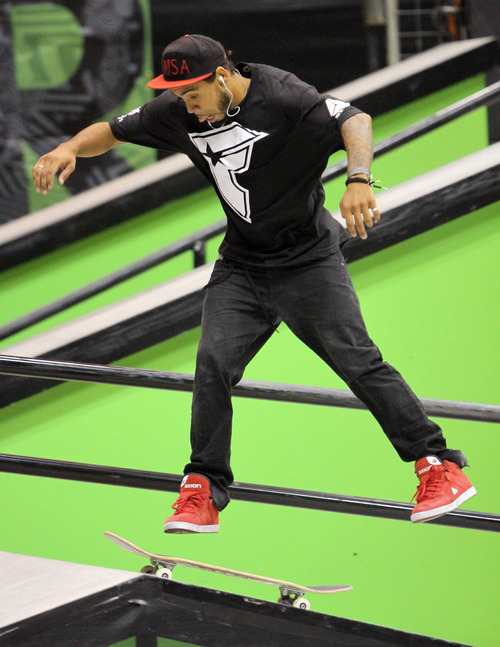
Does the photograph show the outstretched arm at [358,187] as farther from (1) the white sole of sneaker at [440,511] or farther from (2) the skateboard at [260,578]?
(2) the skateboard at [260,578]

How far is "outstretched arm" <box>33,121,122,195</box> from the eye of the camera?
7.86 ft

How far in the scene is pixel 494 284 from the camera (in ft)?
11.3

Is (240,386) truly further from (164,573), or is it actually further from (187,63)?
(187,63)

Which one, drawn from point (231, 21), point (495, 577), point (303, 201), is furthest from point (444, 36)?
point (303, 201)

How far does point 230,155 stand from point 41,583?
4.18 feet

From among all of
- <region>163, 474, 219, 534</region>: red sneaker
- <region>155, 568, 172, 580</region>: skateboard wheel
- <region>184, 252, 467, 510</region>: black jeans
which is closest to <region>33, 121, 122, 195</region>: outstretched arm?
<region>184, 252, 467, 510</region>: black jeans

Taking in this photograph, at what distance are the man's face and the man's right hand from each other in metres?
0.38

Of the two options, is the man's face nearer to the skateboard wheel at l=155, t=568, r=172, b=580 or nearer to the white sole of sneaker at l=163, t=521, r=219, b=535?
the white sole of sneaker at l=163, t=521, r=219, b=535

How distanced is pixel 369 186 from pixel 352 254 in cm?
119

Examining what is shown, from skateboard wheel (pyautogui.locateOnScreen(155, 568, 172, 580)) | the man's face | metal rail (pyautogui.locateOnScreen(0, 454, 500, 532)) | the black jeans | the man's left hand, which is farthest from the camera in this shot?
skateboard wheel (pyautogui.locateOnScreen(155, 568, 172, 580))

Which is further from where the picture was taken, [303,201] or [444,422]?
[444,422]

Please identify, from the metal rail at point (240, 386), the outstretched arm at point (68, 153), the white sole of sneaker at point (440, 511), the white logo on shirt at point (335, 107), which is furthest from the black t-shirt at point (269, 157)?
the white sole of sneaker at point (440, 511)

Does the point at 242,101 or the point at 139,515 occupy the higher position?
the point at 242,101

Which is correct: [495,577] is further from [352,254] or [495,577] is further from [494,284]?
[352,254]
